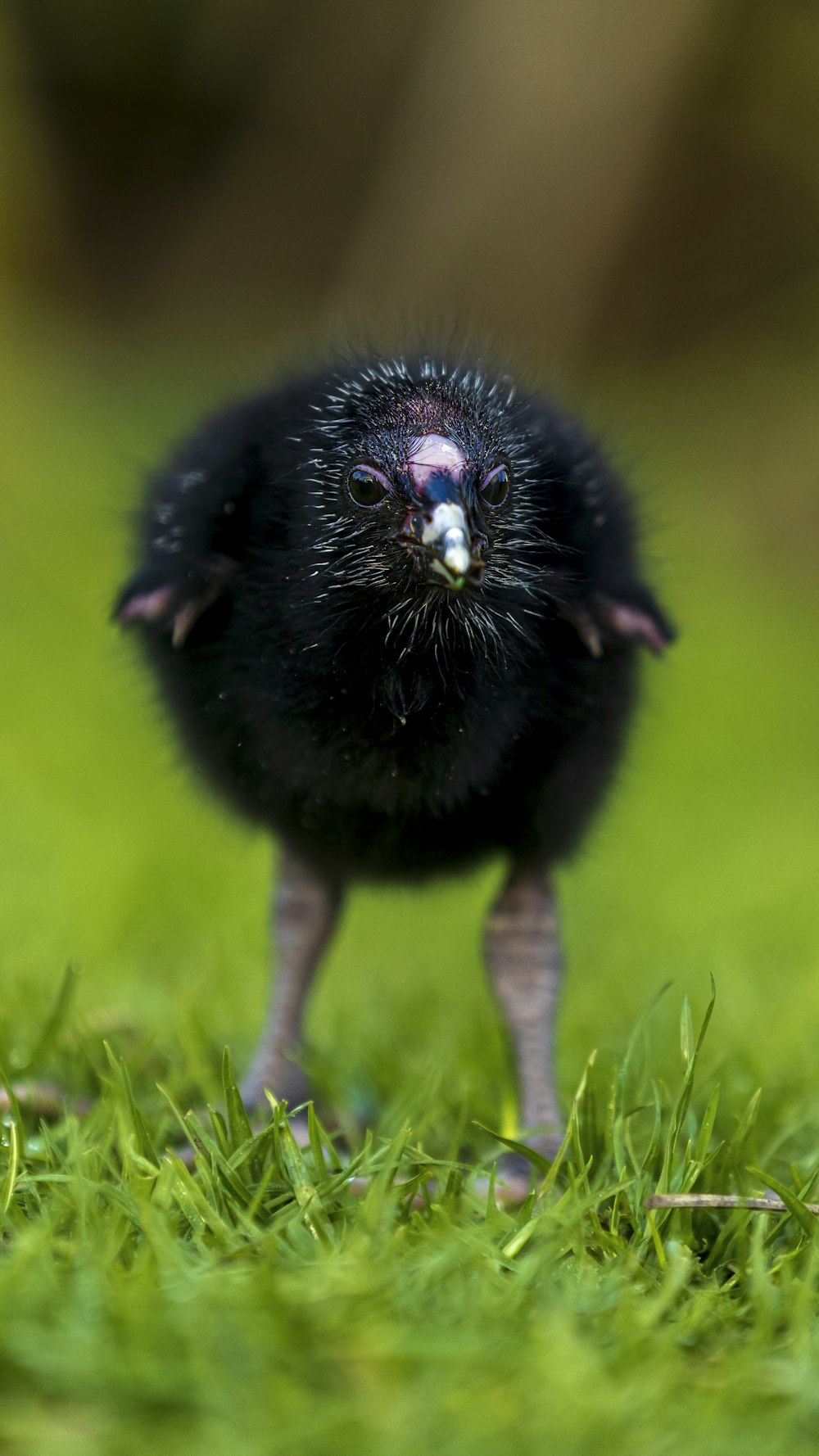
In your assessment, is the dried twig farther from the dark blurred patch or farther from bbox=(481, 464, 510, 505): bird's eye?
the dark blurred patch

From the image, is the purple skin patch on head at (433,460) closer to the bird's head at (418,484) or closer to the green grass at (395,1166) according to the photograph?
the bird's head at (418,484)

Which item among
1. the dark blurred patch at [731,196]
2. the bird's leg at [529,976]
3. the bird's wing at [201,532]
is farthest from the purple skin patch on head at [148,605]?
the dark blurred patch at [731,196]

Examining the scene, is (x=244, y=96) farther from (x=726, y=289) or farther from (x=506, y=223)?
(x=726, y=289)

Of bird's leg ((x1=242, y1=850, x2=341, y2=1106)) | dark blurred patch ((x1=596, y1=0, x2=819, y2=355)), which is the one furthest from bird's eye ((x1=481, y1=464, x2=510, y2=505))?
dark blurred patch ((x1=596, y1=0, x2=819, y2=355))

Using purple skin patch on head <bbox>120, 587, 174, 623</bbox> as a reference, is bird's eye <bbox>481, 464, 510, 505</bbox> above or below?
above

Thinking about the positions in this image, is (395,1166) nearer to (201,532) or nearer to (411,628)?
(411,628)
